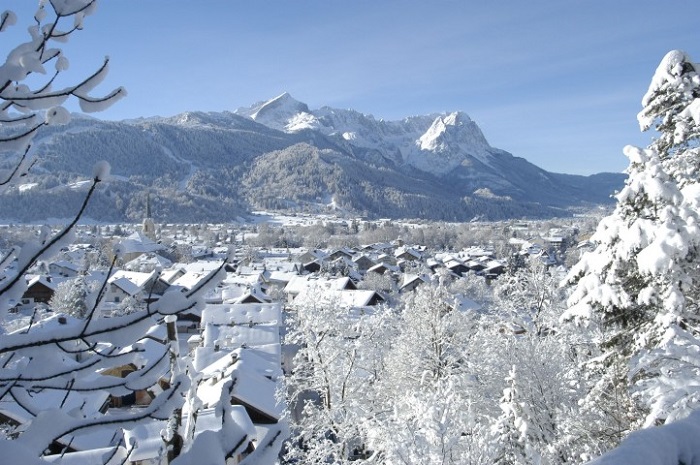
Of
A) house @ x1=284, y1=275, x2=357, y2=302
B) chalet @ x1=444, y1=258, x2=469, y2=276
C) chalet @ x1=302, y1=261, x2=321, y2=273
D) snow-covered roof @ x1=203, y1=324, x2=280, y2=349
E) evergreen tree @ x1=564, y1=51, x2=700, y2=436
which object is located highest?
evergreen tree @ x1=564, y1=51, x2=700, y2=436

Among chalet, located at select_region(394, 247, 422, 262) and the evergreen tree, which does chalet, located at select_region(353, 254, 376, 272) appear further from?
the evergreen tree

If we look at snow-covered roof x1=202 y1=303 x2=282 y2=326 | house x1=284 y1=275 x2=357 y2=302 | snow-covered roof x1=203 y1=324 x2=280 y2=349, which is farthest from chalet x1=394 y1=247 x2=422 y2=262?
snow-covered roof x1=203 y1=324 x2=280 y2=349

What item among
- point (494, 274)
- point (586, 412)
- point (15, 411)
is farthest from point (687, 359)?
point (494, 274)

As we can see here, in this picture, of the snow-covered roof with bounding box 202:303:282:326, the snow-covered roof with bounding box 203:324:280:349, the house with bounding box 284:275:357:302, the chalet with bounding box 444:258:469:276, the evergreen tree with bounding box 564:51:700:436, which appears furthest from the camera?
the chalet with bounding box 444:258:469:276

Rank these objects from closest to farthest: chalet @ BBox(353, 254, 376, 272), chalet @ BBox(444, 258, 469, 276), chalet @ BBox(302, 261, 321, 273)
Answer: chalet @ BBox(302, 261, 321, 273) → chalet @ BBox(444, 258, 469, 276) → chalet @ BBox(353, 254, 376, 272)

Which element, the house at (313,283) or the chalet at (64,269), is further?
the chalet at (64,269)

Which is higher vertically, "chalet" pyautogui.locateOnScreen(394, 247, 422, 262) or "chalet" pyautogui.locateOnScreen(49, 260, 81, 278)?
"chalet" pyautogui.locateOnScreen(49, 260, 81, 278)

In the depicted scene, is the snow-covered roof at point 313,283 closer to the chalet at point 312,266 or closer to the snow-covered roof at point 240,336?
the snow-covered roof at point 240,336

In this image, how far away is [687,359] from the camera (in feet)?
19.8

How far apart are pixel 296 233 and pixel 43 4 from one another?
14658 centimetres

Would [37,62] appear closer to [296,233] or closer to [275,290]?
[275,290]

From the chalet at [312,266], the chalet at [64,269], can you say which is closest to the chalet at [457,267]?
the chalet at [312,266]

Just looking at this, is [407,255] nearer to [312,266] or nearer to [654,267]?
[312,266]

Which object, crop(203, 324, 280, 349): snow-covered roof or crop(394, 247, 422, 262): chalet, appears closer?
crop(203, 324, 280, 349): snow-covered roof
